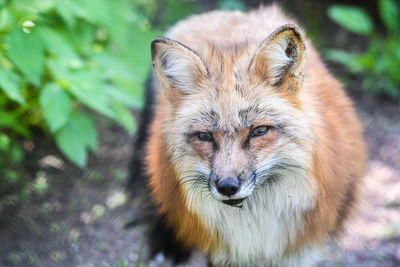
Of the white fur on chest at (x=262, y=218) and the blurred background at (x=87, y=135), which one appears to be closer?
the white fur on chest at (x=262, y=218)

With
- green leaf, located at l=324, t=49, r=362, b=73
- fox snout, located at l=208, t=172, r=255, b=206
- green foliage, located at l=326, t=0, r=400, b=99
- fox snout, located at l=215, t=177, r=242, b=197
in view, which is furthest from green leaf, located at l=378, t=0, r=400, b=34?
fox snout, located at l=215, t=177, r=242, b=197

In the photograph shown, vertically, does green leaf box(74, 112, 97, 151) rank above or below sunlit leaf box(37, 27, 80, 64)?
below

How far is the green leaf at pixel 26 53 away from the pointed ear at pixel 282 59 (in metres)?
1.74

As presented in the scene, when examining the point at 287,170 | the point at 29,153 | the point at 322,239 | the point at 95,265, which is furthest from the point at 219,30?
the point at 29,153

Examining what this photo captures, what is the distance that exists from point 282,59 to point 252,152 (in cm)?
58

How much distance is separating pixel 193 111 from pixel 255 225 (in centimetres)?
82

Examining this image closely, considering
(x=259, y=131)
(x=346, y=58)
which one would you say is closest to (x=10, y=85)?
(x=259, y=131)

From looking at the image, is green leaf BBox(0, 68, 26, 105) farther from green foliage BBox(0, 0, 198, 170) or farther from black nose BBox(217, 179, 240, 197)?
black nose BBox(217, 179, 240, 197)

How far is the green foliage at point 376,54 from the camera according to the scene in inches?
228

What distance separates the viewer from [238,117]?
261 cm

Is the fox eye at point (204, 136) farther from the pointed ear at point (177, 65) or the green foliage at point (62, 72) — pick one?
the green foliage at point (62, 72)

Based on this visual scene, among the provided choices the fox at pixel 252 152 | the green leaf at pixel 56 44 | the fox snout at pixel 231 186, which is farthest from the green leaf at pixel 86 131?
the fox snout at pixel 231 186

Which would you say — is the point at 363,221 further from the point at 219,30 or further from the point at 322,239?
the point at 219,30

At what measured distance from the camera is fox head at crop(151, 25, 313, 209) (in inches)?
101
